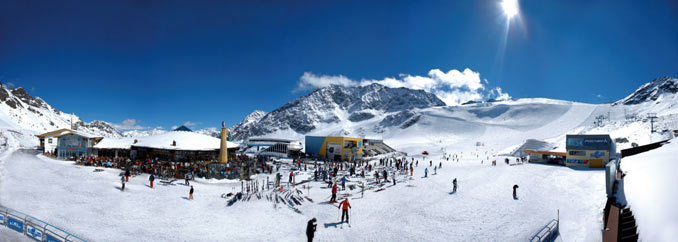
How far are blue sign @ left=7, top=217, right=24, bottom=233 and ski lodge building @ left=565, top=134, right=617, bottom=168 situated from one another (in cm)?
4382

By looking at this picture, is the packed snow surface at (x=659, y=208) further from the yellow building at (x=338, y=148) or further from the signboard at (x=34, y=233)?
the yellow building at (x=338, y=148)

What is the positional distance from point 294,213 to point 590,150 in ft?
113

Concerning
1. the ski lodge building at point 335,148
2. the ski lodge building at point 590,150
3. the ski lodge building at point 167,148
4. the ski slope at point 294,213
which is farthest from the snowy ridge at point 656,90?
the ski lodge building at point 167,148

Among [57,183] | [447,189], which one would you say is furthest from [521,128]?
[57,183]

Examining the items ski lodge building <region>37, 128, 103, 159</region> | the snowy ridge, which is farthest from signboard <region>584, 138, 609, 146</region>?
the snowy ridge

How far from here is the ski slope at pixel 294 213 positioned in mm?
11742

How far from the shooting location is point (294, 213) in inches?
612

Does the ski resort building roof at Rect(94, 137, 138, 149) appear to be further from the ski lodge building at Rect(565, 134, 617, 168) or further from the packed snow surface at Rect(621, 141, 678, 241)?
the ski lodge building at Rect(565, 134, 617, 168)

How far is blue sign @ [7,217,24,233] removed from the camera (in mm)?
9445

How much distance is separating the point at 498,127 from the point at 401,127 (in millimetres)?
44532

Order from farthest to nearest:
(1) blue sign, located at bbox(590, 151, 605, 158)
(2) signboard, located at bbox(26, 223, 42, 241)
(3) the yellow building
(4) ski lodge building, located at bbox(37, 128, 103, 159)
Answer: (3) the yellow building < (4) ski lodge building, located at bbox(37, 128, 103, 159) < (1) blue sign, located at bbox(590, 151, 605, 158) < (2) signboard, located at bbox(26, 223, 42, 241)

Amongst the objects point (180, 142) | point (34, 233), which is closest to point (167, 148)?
point (180, 142)

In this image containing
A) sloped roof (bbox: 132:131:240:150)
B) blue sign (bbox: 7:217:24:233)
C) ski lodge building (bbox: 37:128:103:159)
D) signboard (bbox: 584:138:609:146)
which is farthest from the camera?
sloped roof (bbox: 132:131:240:150)

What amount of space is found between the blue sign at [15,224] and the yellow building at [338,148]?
41471 mm
